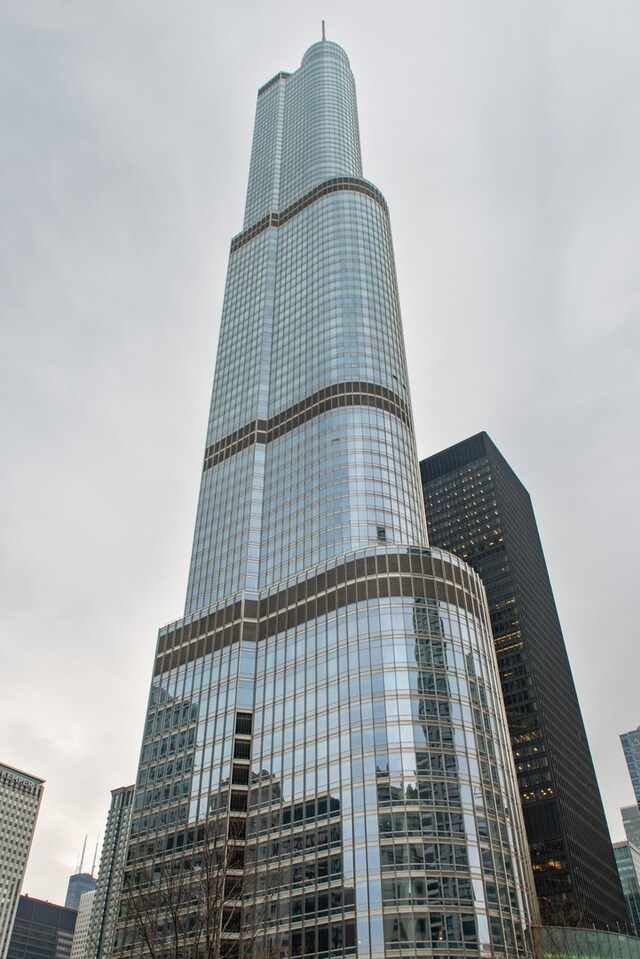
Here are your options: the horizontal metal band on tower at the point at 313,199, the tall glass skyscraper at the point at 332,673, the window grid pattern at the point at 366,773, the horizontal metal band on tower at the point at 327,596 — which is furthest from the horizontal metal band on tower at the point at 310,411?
the horizontal metal band on tower at the point at 313,199

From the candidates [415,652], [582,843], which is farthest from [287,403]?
[582,843]

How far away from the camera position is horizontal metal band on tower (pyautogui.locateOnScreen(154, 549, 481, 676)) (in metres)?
96.1

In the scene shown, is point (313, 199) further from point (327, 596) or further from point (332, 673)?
point (332, 673)

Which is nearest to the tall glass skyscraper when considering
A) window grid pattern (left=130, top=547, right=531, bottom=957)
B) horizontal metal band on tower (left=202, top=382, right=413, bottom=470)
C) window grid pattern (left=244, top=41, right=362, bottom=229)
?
window grid pattern (left=130, top=547, right=531, bottom=957)

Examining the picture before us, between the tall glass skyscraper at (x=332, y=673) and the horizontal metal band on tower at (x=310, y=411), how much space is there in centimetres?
41

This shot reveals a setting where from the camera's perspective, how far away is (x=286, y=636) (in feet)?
339

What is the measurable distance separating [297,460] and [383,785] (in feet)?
190

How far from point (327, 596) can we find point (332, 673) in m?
11.6

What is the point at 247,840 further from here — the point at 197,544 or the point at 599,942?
the point at 197,544

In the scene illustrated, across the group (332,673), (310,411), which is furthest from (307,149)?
(332,673)

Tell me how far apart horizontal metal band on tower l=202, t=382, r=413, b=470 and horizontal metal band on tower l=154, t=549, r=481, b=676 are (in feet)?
108

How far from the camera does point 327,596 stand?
10081 cm

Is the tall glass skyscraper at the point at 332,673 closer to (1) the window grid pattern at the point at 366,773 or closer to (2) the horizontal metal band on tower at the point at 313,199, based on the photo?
(1) the window grid pattern at the point at 366,773

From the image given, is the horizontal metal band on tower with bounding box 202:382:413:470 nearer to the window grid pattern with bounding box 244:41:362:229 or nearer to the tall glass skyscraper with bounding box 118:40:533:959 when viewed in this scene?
the tall glass skyscraper with bounding box 118:40:533:959
